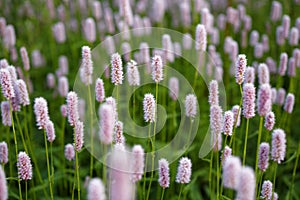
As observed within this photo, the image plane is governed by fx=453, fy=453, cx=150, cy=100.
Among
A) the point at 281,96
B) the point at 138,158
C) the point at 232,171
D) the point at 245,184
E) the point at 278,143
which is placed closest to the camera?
the point at 245,184

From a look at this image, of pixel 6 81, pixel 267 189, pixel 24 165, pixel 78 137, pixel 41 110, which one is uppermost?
pixel 6 81

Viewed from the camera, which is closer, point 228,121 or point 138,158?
point 138,158

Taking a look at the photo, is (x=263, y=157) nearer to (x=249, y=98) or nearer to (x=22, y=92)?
(x=249, y=98)

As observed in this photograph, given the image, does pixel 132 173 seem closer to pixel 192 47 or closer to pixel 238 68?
pixel 238 68

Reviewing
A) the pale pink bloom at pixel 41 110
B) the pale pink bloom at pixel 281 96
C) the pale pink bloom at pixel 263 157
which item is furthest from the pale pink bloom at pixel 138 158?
the pale pink bloom at pixel 281 96

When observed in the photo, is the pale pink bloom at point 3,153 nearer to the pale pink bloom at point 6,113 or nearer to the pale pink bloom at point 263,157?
the pale pink bloom at point 6,113

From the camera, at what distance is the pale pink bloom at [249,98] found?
170 centimetres

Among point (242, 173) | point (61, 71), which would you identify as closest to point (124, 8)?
point (61, 71)

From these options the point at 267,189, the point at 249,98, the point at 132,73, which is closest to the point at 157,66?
the point at 132,73

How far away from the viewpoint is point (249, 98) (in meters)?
1.74

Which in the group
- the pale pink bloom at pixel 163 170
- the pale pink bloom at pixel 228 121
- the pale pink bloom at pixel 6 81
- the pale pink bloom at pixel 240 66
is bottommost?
the pale pink bloom at pixel 163 170

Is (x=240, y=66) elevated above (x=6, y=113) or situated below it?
above

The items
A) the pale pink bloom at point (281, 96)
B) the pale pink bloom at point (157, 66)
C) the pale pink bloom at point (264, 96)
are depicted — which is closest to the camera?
the pale pink bloom at point (264, 96)

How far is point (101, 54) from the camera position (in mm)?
3863
